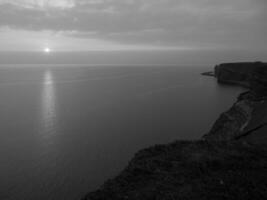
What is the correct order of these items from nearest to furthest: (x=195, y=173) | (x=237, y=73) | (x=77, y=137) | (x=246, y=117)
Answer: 1. (x=195, y=173)
2. (x=77, y=137)
3. (x=246, y=117)
4. (x=237, y=73)

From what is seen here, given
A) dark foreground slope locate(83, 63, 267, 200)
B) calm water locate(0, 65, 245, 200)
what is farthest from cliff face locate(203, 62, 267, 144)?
dark foreground slope locate(83, 63, 267, 200)

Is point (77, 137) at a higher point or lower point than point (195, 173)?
lower

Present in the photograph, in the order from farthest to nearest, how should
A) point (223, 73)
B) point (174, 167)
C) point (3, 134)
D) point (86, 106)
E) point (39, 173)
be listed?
1. point (223, 73)
2. point (86, 106)
3. point (3, 134)
4. point (39, 173)
5. point (174, 167)

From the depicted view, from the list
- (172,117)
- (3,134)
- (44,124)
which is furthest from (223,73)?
(3,134)

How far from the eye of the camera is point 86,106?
61.7 meters

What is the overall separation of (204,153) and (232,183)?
6.44m

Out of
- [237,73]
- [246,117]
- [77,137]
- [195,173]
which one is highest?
[237,73]

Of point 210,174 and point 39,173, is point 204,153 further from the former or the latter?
point 39,173

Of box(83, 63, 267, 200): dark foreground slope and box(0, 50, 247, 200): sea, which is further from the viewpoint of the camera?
box(0, 50, 247, 200): sea

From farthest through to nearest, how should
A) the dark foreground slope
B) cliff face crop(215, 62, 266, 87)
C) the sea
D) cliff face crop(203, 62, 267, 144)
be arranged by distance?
1. cliff face crop(215, 62, 266, 87)
2. cliff face crop(203, 62, 267, 144)
3. the sea
4. the dark foreground slope

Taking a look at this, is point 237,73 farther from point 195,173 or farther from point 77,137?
point 195,173

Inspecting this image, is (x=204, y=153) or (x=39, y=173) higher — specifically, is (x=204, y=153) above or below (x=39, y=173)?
above

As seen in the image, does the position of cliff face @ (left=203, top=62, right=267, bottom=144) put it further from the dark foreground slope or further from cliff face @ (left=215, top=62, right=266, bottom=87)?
cliff face @ (left=215, top=62, right=266, bottom=87)

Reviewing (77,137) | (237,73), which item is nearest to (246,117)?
(77,137)
